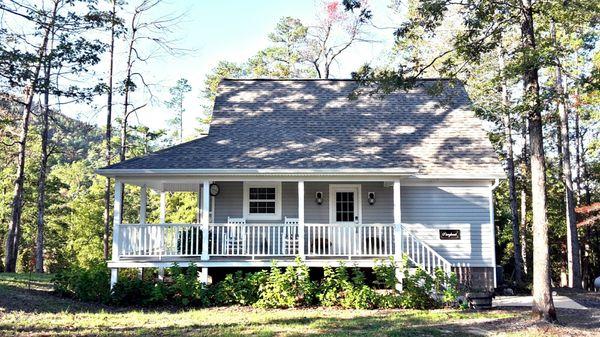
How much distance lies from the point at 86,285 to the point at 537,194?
Answer: 962cm

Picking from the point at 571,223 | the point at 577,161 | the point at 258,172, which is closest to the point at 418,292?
the point at 258,172

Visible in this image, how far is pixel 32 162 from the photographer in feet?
83.2

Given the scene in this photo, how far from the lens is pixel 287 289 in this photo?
35.6 feet

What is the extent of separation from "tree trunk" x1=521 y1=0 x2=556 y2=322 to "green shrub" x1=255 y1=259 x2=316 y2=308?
458 centimetres

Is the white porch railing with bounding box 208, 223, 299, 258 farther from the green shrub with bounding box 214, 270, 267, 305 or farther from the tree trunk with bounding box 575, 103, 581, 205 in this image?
the tree trunk with bounding box 575, 103, 581, 205

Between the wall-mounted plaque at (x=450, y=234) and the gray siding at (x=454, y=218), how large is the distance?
9 centimetres

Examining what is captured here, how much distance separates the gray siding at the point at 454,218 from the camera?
13.1 metres

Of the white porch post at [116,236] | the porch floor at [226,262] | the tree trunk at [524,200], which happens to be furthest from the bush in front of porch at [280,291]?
the tree trunk at [524,200]

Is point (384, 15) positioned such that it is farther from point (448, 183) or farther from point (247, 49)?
point (247, 49)

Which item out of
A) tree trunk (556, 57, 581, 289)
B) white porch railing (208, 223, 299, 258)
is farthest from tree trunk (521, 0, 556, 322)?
tree trunk (556, 57, 581, 289)

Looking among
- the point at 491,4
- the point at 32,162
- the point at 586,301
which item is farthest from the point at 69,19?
the point at 32,162

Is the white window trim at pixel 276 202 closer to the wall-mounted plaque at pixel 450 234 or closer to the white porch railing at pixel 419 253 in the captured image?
the white porch railing at pixel 419 253

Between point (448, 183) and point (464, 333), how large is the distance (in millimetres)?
5955

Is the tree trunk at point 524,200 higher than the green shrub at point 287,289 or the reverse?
higher
